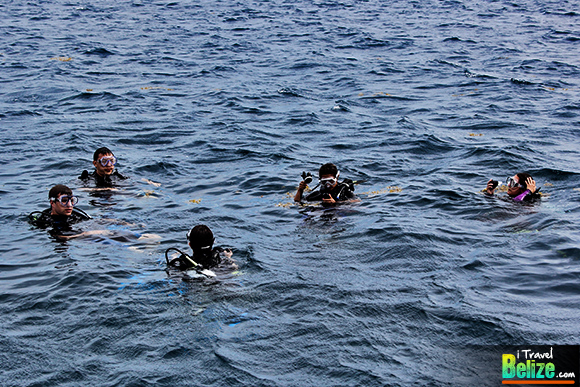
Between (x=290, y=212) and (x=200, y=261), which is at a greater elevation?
(x=290, y=212)

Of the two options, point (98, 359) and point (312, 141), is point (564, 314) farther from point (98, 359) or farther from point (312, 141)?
point (312, 141)

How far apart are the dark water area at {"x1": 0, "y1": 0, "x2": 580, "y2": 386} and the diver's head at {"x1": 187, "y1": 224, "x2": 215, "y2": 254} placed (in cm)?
41

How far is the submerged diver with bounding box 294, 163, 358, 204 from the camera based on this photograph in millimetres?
10023

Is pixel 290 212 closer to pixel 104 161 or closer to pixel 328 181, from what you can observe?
pixel 328 181

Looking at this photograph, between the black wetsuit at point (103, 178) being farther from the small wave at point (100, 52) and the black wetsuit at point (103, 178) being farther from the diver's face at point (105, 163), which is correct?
the small wave at point (100, 52)

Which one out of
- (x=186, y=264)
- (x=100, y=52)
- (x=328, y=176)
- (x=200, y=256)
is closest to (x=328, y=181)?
(x=328, y=176)

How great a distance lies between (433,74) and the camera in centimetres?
2130

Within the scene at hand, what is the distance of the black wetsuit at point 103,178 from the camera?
1141 centimetres

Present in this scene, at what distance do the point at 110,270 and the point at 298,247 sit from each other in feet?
8.51

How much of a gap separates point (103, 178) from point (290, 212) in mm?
3765

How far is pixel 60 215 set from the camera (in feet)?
30.3

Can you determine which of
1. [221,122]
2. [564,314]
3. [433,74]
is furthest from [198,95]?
[564,314]

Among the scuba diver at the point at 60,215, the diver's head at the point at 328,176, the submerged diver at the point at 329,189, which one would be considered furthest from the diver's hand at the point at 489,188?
the scuba diver at the point at 60,215

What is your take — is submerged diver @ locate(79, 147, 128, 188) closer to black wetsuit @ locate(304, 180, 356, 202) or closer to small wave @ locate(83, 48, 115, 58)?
black wetsuit @ locate(304, 180, 356, 202)
